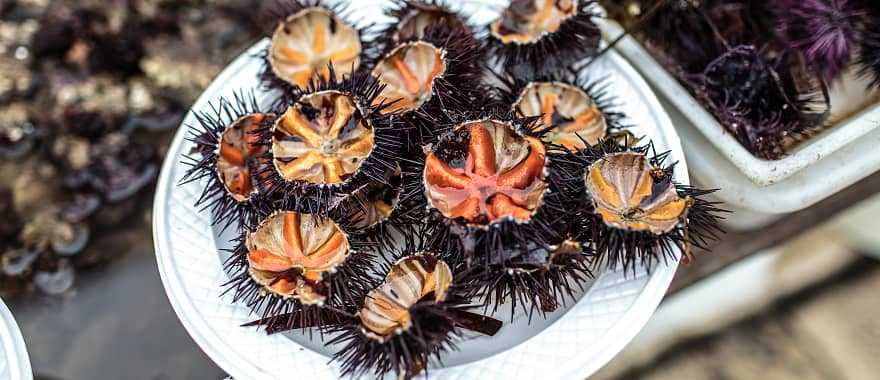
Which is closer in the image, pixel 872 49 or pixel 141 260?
pixel 872 49

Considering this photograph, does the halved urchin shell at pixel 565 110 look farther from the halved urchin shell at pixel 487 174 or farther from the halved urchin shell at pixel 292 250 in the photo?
the halved urchin shell at pixel 292 250

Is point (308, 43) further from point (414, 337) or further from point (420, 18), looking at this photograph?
point (414, 337)

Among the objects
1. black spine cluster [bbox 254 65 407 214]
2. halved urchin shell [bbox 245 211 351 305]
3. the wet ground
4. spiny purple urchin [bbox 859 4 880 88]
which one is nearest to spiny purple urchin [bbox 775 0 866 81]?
spiny purple urchin [bbox 859 4 880 88]

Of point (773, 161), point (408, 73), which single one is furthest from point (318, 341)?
point (773, 161)

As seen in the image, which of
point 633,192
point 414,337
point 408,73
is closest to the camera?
point 414,337

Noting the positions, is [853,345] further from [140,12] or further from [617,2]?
[140,12]

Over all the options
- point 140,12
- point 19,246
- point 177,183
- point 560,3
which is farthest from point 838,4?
point 19,246

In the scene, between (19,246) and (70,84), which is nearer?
(19,246)
